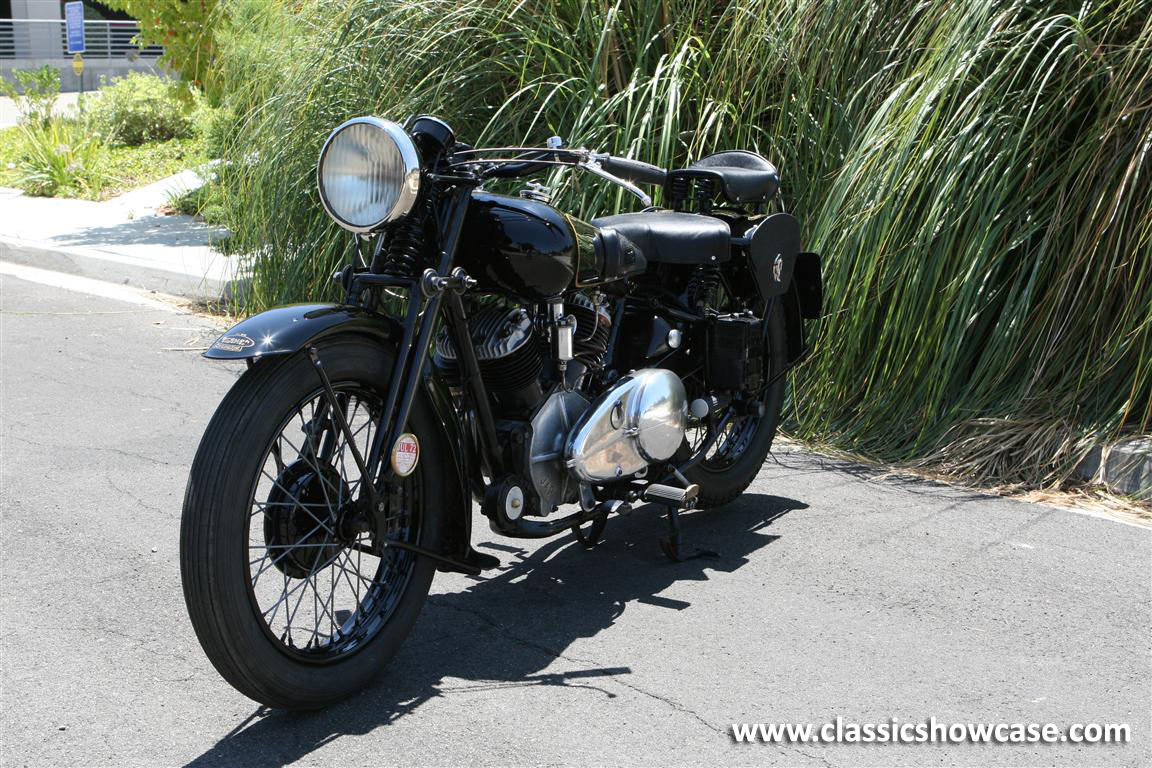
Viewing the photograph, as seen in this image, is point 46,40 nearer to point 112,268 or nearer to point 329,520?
point 112,268

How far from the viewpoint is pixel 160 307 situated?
868cm

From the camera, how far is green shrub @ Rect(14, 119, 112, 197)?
44.9ft

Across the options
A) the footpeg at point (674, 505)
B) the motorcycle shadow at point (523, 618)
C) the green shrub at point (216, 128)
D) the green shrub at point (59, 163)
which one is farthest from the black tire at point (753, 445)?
the green shrub at point (59, 163)

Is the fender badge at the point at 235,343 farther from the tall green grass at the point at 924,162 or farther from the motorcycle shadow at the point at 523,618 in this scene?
the tall green grass at the point at 924,162

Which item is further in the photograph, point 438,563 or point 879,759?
point 438,563

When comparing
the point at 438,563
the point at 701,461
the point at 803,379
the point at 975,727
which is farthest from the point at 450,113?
the point at 975,727

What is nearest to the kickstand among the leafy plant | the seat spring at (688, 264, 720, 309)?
the seat spring at (688, 264, 720, 309)

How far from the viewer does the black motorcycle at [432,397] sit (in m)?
3.04

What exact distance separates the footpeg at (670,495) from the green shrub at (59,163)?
10.9 meters

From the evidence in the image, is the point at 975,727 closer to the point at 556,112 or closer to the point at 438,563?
the point at 438,563

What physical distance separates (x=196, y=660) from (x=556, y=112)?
3859 millimetres

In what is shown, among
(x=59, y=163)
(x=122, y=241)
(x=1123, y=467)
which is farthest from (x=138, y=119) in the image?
(x=1123, y=467)

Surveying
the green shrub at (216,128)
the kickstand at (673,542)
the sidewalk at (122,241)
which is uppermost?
the green shrub at (216,128)

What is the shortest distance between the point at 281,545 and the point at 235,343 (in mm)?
533
